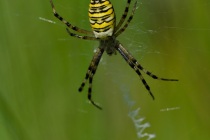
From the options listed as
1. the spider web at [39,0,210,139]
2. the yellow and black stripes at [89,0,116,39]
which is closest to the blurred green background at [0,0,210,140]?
the spider web at [39,0,210,139]

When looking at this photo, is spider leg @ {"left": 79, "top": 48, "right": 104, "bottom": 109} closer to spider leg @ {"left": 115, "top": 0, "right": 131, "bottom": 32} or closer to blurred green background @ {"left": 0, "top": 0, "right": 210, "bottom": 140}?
blurred green background @ {"left": 0, "top": 0, "right": 210, "bottom": 140}

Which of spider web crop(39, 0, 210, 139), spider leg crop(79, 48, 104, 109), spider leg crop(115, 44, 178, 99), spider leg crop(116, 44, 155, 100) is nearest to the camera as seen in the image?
spider web crop(39, 0, 210, 139)

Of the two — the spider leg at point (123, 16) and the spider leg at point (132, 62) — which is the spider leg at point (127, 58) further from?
the spider leg at point (123, 16)

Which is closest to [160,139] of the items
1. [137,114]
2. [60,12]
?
[137,114]

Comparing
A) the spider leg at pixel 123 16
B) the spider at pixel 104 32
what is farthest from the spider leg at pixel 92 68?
the spider leg at pixel 123 16

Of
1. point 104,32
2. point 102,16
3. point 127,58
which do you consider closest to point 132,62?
point 127,58

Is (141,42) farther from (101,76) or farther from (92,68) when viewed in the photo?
(101,76)

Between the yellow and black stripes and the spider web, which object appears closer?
the yellow and black stripes

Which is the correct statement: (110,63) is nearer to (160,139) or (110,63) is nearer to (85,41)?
(85,41)
